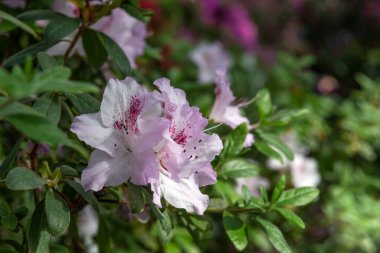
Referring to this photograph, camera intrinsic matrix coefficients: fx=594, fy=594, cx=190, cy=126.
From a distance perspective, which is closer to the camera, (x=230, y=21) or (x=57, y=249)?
(x=57, y=249)

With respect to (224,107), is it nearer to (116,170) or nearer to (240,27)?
(116,170)

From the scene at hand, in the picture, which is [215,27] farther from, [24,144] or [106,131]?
[106,131]

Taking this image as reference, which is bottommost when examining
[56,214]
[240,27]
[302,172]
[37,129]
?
[240,27]

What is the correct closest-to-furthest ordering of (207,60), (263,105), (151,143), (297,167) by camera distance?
1. (151,143)
2. (263,105)
3. (297,167)
4. (207,60)

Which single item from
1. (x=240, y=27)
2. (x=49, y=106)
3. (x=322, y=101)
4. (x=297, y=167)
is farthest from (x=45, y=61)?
(x=240, y=27)

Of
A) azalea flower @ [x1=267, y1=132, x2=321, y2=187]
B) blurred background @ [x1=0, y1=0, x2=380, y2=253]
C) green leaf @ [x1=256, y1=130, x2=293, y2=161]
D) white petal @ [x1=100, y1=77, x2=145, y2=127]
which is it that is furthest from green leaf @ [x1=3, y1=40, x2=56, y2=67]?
azalea flower @ [x1=267, y1=132, x2=321, y2=187]

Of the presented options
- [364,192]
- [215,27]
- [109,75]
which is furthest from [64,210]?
[215,27]

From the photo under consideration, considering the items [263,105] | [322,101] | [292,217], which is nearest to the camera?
[292,217]
